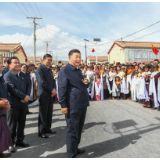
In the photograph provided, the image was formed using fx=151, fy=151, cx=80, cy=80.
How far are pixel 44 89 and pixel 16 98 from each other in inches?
30.0

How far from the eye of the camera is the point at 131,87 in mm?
8633

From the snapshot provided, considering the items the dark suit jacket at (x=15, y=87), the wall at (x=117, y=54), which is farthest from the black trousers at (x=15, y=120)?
the wall at (x=117, y=54)

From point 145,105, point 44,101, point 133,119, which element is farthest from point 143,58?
point 44,101

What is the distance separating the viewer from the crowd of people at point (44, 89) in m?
2.96

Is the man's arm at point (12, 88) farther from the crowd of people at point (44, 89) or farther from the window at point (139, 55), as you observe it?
the window at point (139, 55)

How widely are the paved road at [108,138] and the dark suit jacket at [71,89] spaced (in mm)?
1105

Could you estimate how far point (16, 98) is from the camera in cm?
327

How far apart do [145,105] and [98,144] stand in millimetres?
4423

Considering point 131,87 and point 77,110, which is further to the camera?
point 131,87

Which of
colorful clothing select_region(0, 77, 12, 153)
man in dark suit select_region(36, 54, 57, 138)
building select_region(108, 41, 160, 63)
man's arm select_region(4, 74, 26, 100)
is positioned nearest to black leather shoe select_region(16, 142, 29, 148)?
man in dark suit select_region(36, 54, 57, 138)

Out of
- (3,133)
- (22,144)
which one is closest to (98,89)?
(22,144)

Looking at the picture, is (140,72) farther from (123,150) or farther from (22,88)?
(22,88)

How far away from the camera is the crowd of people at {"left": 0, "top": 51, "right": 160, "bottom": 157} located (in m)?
2.96

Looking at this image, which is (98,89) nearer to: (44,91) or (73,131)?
(44,91)
